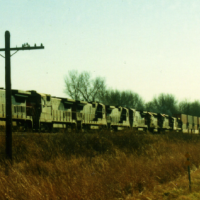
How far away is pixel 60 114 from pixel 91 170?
13.3 metres

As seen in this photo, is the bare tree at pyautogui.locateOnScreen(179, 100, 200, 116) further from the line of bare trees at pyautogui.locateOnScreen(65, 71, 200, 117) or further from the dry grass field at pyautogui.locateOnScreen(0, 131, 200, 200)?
the dry grass field at pyautogui.locateOnScreen(0, 131, 200, 200)

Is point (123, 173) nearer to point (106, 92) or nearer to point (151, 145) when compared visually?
point (151, 145)

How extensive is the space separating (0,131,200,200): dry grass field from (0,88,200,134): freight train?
2.68 metres

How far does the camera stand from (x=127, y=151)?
14.8 metres

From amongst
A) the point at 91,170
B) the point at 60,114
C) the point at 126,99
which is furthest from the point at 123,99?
the point at 91,170

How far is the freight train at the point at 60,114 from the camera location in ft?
62.3

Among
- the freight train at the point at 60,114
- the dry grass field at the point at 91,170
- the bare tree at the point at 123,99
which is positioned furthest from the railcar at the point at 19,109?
the bare tree at the point at 123,99

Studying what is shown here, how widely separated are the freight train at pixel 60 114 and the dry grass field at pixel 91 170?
268 centimetres

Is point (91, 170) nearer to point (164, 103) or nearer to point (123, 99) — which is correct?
point (123, 99)

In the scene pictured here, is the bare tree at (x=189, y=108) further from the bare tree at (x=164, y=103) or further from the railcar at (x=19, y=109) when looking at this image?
the railcar at (x=19, y=109)

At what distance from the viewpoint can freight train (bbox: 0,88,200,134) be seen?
1898 cm

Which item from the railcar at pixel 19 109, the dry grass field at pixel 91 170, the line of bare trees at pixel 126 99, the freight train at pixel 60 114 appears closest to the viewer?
the dry grass field at pixel 91 170

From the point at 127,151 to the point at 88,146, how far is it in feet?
6.89

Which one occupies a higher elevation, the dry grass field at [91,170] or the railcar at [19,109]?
the railcar at [19,109]
